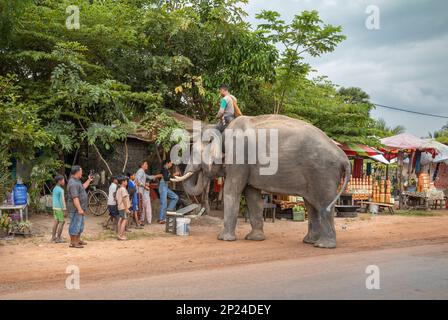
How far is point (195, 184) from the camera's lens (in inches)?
460

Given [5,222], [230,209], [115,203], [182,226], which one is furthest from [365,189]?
[5,222]

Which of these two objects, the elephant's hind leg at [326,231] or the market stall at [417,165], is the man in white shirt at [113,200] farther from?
the market stall at [417,165]

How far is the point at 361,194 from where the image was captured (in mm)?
18688

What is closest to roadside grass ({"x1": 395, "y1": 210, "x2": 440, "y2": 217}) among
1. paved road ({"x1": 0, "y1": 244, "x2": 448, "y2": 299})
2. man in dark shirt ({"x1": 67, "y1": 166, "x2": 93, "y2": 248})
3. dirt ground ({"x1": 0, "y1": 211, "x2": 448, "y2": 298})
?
dirt ground ({"x1": 0, "y1": 211, "x2": 448, "y2": 298})

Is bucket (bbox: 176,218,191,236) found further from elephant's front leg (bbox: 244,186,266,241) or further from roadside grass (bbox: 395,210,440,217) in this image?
roadside grass (bbox: 395,210,440,217)

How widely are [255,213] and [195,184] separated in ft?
5.24

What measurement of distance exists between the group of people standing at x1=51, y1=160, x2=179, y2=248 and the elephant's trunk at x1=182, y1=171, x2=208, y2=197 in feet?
4.49

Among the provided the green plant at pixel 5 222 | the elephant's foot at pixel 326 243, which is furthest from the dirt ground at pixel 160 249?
the green plant at pixel 5 222

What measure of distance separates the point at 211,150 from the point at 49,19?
587 centimetres

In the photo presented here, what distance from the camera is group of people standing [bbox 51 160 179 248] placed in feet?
31.2

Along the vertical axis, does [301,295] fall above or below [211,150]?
below

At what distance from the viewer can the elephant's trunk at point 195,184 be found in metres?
11.5

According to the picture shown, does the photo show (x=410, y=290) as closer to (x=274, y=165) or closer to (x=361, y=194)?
(x=274, y=165)

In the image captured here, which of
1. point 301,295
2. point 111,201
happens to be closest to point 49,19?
point 111,201
